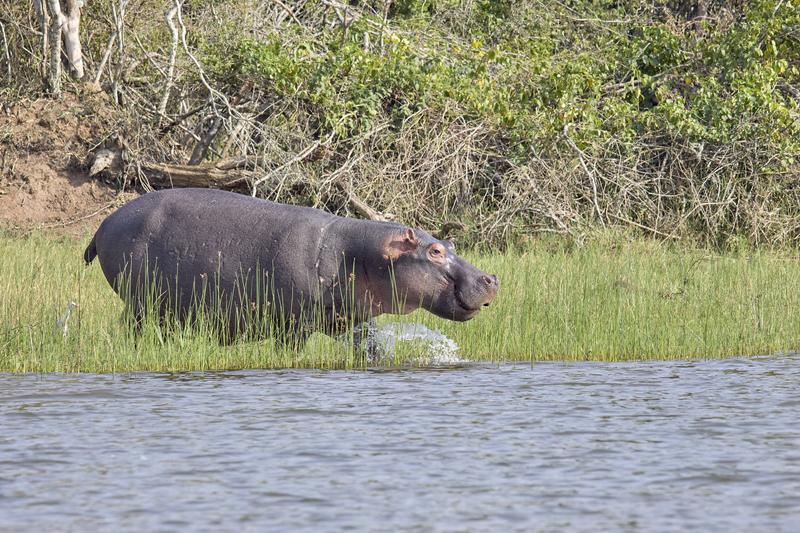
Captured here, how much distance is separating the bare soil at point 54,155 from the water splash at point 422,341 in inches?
268

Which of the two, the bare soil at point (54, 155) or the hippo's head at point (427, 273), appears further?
the bare soil at point (54, 155)

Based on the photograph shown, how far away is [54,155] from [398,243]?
7462 millimetres

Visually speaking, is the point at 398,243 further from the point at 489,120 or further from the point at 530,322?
the point at 489,120

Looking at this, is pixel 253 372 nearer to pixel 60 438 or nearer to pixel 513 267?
pixel 60 438

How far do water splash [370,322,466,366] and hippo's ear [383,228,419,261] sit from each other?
1.41 ft

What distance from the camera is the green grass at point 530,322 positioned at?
7.38 meters

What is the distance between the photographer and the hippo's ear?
26.0 ft

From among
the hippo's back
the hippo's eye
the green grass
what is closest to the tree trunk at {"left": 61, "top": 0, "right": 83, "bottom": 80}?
the green grass

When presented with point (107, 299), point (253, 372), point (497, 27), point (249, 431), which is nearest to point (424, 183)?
point (497, 27)

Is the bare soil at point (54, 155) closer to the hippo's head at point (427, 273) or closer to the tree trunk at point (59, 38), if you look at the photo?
the tree trunk at point (59, 38)

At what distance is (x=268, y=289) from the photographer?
7863 millimetres

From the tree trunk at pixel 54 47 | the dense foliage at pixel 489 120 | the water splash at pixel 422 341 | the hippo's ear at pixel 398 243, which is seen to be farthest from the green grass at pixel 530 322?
the tree trunk at pixel 54 47

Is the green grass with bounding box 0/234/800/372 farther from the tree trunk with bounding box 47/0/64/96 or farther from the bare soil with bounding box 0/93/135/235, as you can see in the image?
the tree trunk with bounding box 47/0/64/96

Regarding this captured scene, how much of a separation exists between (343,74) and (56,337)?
23.7 feet
